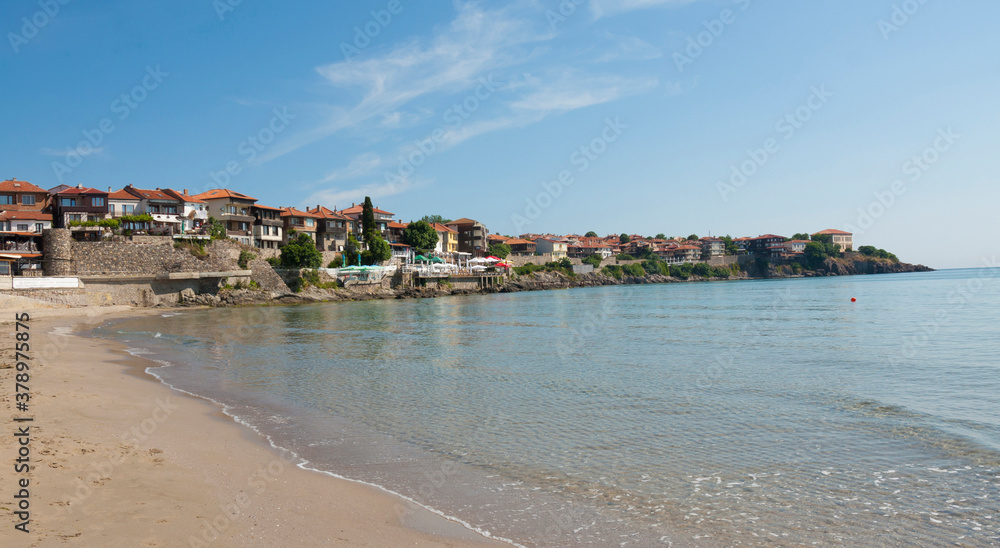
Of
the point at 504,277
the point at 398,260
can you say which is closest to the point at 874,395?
the point at 398,260

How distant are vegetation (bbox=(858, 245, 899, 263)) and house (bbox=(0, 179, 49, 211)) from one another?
194480 mm

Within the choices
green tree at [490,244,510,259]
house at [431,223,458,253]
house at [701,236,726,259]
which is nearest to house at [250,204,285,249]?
house at [431,223,458,253]

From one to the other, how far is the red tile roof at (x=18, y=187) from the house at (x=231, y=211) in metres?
16.3

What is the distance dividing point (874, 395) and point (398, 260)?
75802 mm

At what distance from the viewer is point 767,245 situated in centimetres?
16900

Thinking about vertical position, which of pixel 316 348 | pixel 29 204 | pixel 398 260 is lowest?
pixel 316 348

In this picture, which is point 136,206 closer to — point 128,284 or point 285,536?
point 128,284

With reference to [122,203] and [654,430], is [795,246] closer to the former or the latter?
Result: [122,203]

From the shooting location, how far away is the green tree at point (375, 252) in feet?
262

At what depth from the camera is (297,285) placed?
67438 mm

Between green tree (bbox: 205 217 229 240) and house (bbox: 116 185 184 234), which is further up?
house (bbox: 116 185 184 234)

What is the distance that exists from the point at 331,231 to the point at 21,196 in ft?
120

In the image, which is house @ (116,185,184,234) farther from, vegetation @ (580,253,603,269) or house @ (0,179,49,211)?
vegetation @ (580,253,603,269)

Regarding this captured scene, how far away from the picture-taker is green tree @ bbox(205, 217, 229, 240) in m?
63.6
